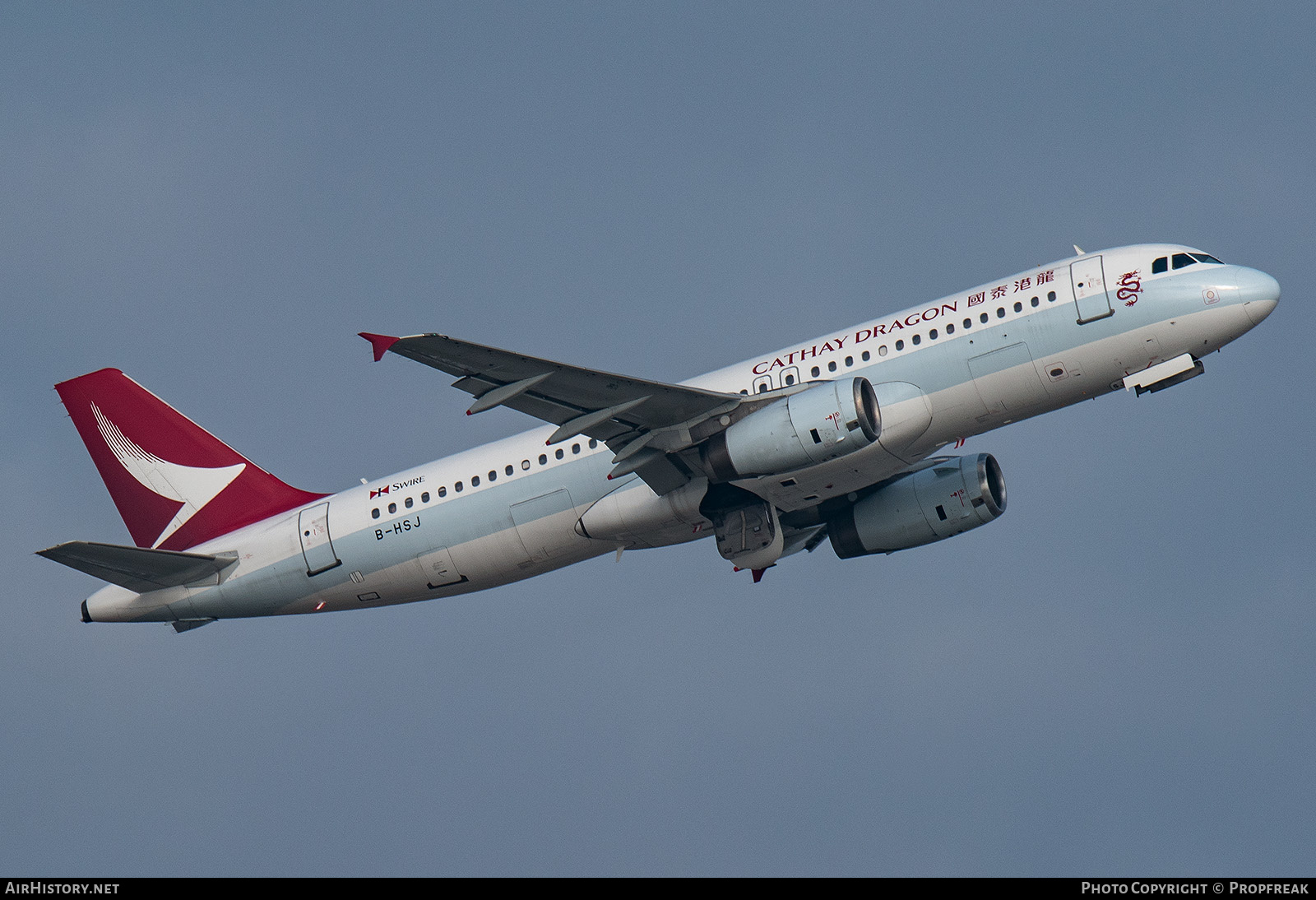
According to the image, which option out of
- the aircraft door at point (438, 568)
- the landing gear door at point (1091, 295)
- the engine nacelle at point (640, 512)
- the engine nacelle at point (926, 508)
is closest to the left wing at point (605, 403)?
the engine nacelle at point (640, 512)

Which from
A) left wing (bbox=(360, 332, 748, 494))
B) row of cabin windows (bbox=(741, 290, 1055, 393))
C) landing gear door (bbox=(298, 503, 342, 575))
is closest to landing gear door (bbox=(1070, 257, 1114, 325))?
row of cabin windows (bbox=(741, 290, 1055, 393))

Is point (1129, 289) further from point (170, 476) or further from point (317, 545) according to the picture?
point (170, 476)

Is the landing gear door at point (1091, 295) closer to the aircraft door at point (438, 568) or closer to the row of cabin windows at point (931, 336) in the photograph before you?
the row of cabin windows at point (931, 336)

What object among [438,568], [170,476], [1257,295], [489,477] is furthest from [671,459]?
[170,476]

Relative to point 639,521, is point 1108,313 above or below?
above

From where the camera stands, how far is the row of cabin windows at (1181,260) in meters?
39.3

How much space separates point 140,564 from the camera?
43.8 m

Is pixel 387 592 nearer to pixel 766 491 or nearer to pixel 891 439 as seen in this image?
pixel 766 491

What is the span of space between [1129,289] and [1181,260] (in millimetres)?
1623

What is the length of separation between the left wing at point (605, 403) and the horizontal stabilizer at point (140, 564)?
12103mm

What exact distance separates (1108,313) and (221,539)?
26.4m
